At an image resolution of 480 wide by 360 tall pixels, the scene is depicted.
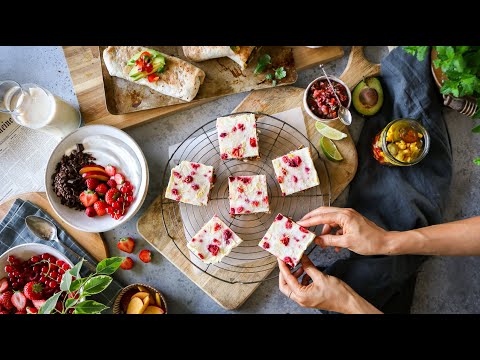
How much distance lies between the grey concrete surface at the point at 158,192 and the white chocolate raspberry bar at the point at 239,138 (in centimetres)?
39

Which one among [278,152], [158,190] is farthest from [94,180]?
[278,152]

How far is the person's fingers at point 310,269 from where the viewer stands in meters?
3.72

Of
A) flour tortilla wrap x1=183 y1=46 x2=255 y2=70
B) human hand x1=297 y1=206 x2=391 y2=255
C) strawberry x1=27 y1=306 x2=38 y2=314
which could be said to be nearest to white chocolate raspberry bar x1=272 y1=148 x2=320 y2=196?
human hand x1=297 y1=206 x2=391 y2=255

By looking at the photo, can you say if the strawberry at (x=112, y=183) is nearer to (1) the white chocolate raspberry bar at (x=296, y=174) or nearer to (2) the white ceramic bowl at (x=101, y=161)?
(2) the white ceramic bowl at (x=101, y=161)

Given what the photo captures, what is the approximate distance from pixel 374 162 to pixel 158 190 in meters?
2.18

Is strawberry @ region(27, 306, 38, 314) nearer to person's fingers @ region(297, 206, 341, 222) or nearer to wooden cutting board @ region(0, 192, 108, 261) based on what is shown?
wooden cutting board @ region(0, 192, 108, 261)

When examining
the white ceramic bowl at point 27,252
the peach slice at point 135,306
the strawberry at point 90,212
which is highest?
the strawberry at point 90,212

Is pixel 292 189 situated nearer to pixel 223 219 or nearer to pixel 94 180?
pixel 223 219

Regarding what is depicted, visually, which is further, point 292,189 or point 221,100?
point 221,100

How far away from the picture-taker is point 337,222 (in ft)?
12.1

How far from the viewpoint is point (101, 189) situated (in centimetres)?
415

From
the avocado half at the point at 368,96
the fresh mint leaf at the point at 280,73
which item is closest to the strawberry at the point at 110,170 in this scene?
the fresh mint leaf at the point at 280,73

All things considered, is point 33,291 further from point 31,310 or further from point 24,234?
point 24,234

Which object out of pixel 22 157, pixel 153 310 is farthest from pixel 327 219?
pixel 22 157
